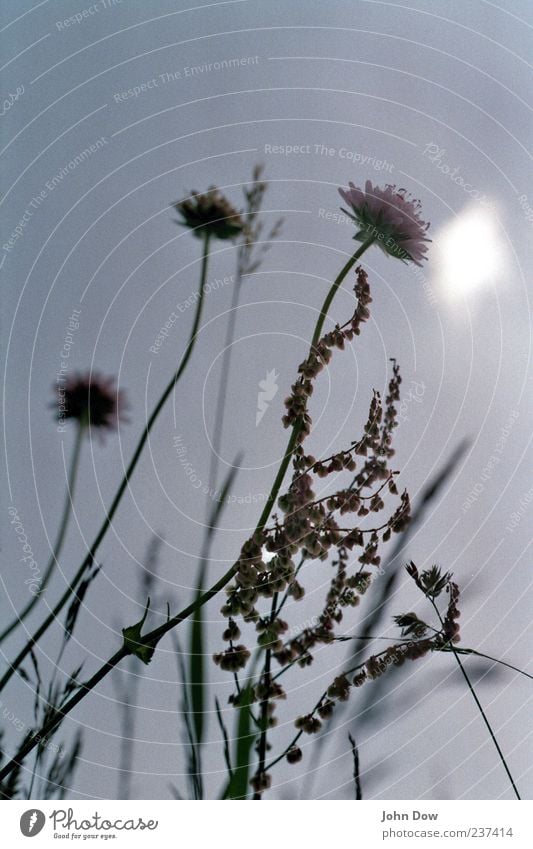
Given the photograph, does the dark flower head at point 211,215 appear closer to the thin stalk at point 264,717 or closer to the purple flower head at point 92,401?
the purple flower head at point 92,401

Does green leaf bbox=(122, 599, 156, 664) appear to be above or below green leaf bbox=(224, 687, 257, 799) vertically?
above

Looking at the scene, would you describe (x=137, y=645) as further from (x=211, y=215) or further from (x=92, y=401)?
(x=211, y=215)

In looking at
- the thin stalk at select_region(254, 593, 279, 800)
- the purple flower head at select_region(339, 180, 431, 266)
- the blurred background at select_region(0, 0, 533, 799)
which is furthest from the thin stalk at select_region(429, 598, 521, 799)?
the purple flower head at select_region(339, 180, 431, 266)

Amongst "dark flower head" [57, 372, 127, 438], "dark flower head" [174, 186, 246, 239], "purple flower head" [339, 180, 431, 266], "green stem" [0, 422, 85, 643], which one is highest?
"dark flower head" [174, 186, 246, 239]

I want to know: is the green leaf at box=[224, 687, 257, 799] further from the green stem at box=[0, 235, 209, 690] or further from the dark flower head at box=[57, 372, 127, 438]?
the dark flower head at box=[57, 372, 127, 438]

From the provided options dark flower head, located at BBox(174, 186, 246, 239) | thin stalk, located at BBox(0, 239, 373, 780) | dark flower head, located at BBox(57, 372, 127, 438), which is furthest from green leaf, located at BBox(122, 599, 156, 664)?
dark flower head, located at BBox(174, 186, 246, 239)
